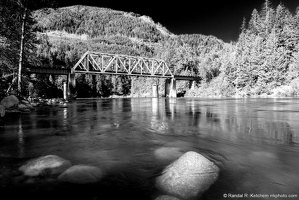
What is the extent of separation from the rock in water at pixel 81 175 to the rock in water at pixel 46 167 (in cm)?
24

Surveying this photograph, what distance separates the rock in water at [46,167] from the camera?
430 cm

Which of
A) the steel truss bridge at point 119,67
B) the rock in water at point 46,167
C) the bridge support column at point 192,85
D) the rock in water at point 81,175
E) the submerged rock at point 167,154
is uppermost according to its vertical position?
the steel truss bridge at point 119,67

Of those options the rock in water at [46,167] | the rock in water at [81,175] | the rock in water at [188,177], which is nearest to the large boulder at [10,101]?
the rock in water at [46,167]

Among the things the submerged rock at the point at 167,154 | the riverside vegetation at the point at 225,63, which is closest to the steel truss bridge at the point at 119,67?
the riverside vegetation at the point at 225,63

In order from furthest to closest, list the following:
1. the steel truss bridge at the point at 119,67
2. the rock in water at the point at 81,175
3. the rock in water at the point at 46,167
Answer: the steel truss bridge at the point at 119,67
the rock in water at the point at 46,167
the rock in water at the point at 81,175

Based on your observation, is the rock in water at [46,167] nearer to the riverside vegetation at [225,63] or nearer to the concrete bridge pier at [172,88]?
the riverside vegetation at [225,63]

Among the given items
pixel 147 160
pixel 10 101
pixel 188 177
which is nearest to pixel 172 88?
pixel 10 101

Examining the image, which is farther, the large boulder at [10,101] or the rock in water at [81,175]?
the large boulder at [10,101]

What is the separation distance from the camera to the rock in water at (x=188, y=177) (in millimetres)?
3523

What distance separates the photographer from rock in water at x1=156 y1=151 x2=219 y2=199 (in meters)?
3.52

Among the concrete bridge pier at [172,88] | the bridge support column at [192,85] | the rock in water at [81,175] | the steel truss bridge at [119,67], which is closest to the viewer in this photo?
the rock in water at [81,175]

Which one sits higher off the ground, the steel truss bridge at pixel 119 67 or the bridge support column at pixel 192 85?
the steel truss bridge at pixel 119 67

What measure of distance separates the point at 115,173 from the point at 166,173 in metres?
1.14

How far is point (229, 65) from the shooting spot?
74500mm
